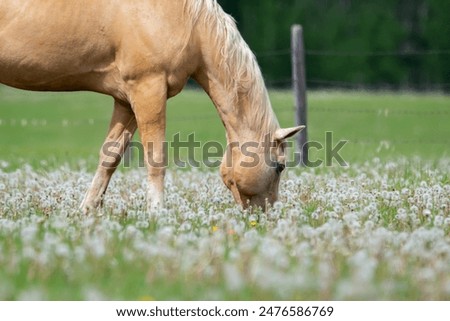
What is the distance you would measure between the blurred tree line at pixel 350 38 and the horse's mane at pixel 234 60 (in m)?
20.7

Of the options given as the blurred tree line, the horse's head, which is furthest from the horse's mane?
the blurred tree line

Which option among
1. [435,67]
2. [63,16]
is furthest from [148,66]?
[435,67]

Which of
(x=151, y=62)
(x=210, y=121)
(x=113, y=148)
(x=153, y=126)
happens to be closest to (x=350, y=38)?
(x=210, y=121)

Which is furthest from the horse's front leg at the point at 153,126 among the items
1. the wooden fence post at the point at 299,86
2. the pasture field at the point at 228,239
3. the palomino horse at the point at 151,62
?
the wooden fence post at the point at 299,86

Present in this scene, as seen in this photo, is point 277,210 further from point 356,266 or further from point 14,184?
point 14,184

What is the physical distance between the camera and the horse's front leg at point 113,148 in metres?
8.09

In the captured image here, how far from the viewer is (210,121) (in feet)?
74.3

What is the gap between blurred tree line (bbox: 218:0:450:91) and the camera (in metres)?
29.1

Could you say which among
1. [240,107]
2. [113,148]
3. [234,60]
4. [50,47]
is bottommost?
[113,148]

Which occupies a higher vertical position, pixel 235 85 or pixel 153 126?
pixel 235 85

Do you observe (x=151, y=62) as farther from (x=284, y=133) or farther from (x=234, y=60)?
(x=284, y=133)

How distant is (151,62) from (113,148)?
3.72 ft

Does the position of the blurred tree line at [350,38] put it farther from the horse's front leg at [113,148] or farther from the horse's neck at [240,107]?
the horse's neck at [240,107]

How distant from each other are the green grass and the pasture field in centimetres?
464
